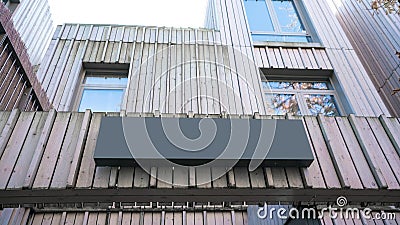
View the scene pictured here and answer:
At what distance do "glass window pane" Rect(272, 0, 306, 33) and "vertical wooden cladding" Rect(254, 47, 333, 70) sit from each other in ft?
2.53

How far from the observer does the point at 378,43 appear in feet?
21.8

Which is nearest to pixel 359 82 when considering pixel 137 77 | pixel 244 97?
pixel 244 97

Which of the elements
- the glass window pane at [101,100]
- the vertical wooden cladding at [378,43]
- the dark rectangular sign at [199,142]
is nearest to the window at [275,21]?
the vertical wooden cladding at [378,43]

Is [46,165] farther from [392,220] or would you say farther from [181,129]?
[392,220]

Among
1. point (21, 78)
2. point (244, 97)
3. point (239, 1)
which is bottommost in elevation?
point (21, 78)

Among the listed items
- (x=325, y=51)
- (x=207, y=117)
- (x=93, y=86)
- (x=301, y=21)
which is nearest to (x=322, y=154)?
(x=207, y=117)

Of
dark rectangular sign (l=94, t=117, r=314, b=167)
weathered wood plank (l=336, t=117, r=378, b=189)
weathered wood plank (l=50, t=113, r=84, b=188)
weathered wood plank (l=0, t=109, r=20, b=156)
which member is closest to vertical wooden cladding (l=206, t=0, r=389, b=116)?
weathered wood plank (l=336, t=117, r=378, b=189)

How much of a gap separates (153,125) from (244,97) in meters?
3.06

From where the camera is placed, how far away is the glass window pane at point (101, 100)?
5.25m

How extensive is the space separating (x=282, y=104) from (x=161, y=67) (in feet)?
7.92

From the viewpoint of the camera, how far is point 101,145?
2219mm

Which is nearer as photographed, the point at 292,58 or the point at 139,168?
the point at 139,168

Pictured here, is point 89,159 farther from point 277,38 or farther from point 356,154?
point 277,38

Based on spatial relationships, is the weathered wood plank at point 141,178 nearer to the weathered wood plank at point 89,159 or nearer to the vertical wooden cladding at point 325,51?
the weathered wood plank at point 89,159
